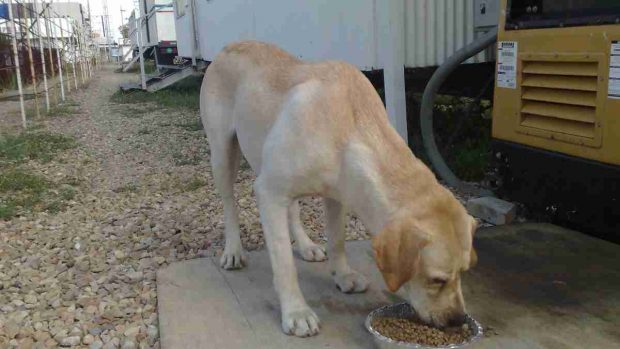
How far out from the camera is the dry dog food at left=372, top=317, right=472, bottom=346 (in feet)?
9.09

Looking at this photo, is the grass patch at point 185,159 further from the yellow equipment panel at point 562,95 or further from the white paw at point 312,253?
the yellow equipment panel at point 562,95

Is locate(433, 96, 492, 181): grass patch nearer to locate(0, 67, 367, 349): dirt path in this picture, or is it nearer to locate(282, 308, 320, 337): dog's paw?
locate(0, 67, 367, 349): dirt path

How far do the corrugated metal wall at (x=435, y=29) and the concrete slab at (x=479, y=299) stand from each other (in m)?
2.63

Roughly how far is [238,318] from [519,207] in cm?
285

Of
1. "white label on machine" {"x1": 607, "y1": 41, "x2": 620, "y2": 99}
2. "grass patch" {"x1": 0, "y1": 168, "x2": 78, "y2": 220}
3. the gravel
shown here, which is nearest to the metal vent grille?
"white label on machine" {"x1": 607, "y1": 41, "x2": 620, "y2": 99}

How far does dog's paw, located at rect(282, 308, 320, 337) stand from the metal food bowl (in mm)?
274

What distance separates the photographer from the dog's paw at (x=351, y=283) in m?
3.64

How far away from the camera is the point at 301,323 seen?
315 cm

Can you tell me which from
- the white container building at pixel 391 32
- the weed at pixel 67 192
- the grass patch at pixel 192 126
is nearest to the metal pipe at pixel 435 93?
the white container building at pixel 391 32

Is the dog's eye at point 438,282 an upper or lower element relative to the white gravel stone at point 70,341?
upper

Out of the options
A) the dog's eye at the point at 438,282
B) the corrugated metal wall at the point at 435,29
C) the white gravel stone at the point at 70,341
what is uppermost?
the corrugated metal wall at the point at 435,29

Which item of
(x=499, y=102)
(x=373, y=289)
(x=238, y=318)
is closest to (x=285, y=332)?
(x=238, y=318)

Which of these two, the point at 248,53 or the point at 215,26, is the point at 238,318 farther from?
the point at 215,26

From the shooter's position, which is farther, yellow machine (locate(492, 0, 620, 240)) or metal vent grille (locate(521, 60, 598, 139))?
metal vent grille (locate(521, 60, 598, 139))
